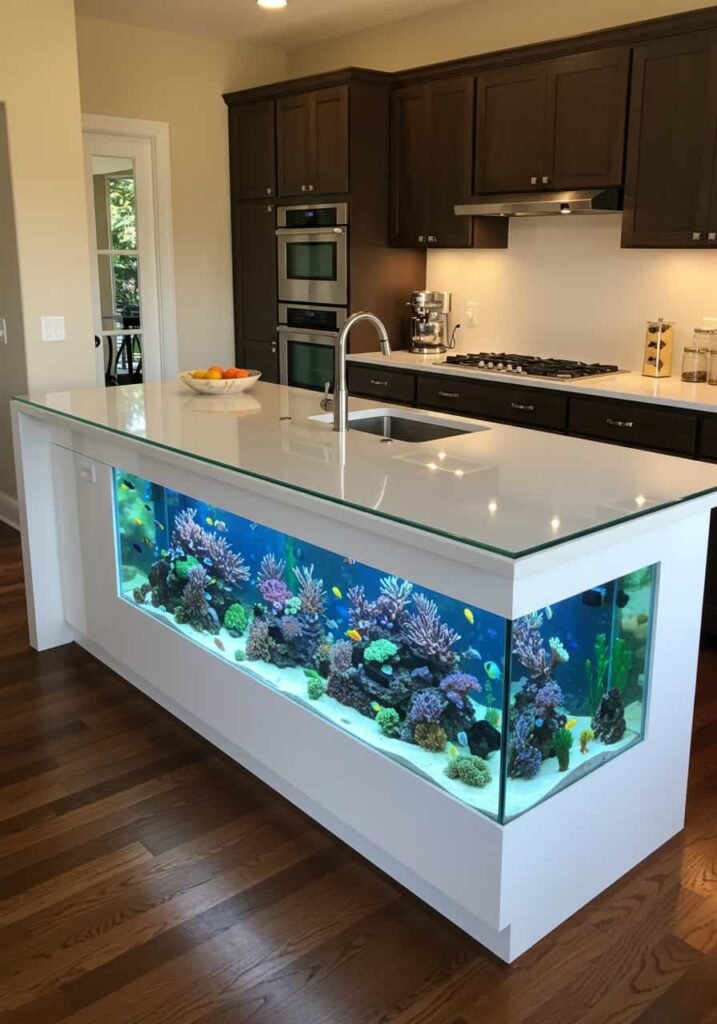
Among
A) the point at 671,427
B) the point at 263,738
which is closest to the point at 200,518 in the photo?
the point at 263,738

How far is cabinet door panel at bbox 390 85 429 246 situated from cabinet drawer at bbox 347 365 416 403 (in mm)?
Answer: 764

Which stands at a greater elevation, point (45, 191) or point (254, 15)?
point (254, 15)

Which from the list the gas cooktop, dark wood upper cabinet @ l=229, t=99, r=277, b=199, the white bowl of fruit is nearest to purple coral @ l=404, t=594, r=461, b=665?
the white bowl of fruit

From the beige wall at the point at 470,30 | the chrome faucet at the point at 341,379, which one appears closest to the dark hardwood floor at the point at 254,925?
the chrome faucet at the point at 341,379

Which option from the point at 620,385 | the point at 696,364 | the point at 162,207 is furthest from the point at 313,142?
the point at 696,364

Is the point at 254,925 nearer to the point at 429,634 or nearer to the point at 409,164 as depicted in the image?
the point at 429,634

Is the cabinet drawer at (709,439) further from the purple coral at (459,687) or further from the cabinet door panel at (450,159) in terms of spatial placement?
the purple coral at (459,687)

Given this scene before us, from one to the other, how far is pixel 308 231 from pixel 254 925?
412 centimetres

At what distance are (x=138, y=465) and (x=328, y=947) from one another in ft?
5.05

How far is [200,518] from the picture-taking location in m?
2.75

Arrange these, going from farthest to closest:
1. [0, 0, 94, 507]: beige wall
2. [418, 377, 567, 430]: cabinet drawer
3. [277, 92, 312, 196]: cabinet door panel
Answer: [277, 92, 312, 196]: cabinet door panel, [0, 0, 94, 507]: beige wall, [418, 377, 567, 430]: cabinet drawer

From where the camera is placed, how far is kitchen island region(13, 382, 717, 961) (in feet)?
6.19

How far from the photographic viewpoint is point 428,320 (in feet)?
17.4

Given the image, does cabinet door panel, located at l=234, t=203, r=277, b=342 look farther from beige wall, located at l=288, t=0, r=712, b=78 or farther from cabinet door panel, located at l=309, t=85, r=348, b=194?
beige wall, located at l=288, t=0, r=712, b=78
